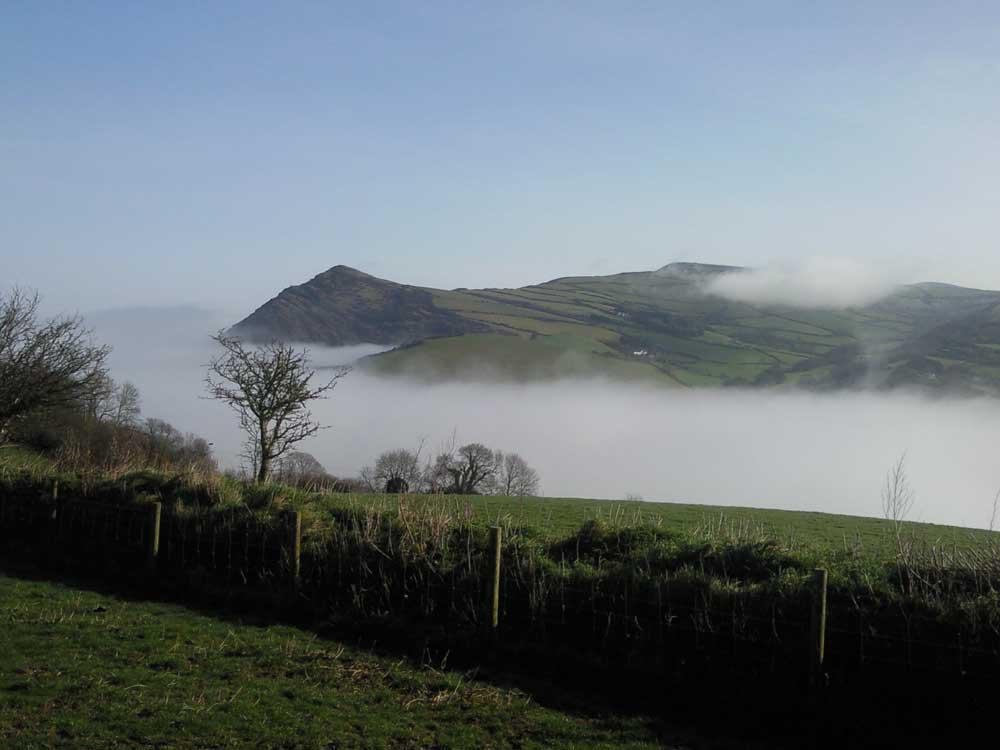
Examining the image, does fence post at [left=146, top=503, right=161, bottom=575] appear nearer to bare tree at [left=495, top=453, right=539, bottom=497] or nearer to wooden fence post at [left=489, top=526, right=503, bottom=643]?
wooden fence post at [left=489, top=526, right=503, bottom=643]

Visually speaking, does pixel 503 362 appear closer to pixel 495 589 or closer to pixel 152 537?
pixel 152 537

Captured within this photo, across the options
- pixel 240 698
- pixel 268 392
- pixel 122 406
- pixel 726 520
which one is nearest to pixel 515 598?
pixel 240 698

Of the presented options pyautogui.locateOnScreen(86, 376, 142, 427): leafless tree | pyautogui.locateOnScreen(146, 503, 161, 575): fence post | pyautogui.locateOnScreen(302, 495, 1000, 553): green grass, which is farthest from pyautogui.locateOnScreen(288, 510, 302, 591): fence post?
pyautogui.locateOnScreen(86, 376, 142, 427): leafless tree

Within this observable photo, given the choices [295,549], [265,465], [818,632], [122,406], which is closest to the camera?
[818,632]

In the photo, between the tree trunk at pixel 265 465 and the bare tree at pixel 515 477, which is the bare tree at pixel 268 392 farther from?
the bare tree at pixel 515 477

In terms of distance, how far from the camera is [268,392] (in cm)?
3853

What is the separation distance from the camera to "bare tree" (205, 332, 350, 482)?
38.5 metres

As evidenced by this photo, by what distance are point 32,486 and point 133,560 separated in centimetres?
663

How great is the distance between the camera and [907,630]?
37.3ft

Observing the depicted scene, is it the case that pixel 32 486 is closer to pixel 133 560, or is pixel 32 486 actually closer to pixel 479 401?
pixel 133 560

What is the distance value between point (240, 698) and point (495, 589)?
187 inches

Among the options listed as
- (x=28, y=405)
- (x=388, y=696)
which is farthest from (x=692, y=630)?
(x=28, y=405)

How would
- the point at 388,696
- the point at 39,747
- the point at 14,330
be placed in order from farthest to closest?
the point at 14,330, the point at 388,696, the point at 39,747

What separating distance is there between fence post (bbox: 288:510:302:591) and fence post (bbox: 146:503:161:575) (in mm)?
4075
